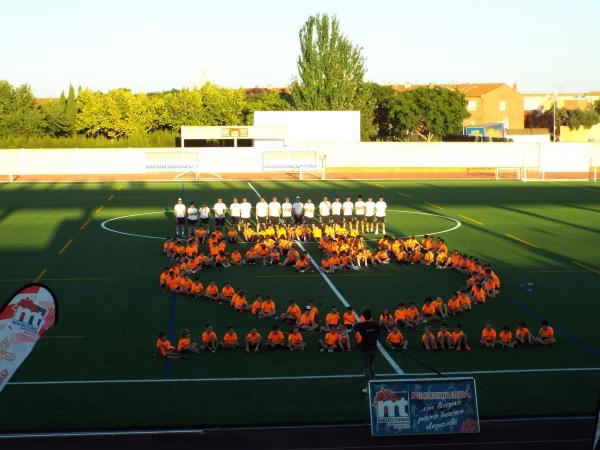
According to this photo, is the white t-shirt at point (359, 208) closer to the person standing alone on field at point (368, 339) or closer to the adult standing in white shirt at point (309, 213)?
the adult standing in white shirt at point (309, 213)

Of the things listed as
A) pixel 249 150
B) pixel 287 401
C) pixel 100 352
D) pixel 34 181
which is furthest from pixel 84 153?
pixel 287 401

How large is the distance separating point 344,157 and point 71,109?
153 feet

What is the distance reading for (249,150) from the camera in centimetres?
6562

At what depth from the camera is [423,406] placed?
12.6 meters

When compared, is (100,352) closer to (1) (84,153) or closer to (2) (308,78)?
(1) (84,153)

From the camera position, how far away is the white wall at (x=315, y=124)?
7062 cm

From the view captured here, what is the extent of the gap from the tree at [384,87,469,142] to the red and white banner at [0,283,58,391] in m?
101

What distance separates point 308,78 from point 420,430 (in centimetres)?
8844

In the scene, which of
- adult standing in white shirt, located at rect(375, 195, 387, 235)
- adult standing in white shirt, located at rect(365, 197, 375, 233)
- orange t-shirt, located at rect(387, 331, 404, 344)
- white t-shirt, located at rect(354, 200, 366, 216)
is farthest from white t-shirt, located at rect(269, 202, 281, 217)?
orange t-shirt, located at rect(387, 331, 404, 344)

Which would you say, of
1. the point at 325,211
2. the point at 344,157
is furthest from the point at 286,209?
the point at 344,157

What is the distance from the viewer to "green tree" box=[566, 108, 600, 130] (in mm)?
123250

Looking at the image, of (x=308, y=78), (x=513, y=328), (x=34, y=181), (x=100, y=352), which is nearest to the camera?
(x=100, y=352)

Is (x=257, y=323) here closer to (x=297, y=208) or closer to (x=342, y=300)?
(x=342, y=300)

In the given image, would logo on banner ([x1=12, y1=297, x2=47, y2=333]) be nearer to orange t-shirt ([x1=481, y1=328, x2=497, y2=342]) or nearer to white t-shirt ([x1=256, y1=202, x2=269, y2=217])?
orange t-shirt ([x1=481, y1=328, x2=497, y2=342])
